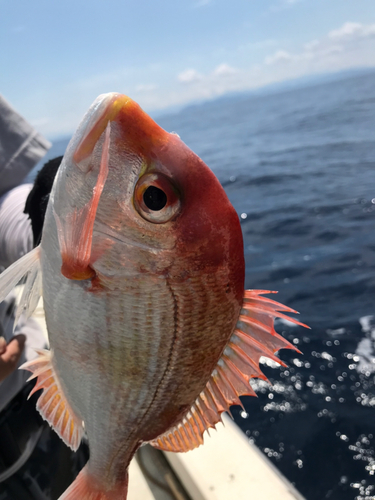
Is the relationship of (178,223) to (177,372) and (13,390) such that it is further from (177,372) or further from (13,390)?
(13,390)

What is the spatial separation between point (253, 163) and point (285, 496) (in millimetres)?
14804

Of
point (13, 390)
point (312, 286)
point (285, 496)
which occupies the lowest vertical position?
point (312, 286)

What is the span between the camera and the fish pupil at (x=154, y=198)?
33.9 inches

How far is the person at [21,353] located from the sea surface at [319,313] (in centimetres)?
240

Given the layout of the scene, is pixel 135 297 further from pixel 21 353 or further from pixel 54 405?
pixel 21 353

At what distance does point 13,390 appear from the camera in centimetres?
190

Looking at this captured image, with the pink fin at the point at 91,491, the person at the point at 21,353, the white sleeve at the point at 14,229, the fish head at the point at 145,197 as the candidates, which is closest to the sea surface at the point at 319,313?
Result: the person at the point at 21,353

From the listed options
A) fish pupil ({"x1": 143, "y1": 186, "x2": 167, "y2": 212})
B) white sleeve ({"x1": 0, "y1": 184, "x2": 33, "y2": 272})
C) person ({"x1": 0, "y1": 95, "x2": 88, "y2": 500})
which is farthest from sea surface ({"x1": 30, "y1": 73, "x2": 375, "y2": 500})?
fish pupil ({"x1": 143, "y1": 186, "x2": 167, "y2": 212})

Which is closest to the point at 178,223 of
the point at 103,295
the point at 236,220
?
the point at 236,220

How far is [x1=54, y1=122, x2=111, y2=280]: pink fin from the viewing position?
0.79 meters

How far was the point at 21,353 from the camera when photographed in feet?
5.86

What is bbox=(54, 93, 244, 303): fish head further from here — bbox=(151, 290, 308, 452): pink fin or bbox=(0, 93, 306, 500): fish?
bbox=(151, 290, 308, 452): pink fin

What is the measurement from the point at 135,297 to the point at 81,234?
212mm

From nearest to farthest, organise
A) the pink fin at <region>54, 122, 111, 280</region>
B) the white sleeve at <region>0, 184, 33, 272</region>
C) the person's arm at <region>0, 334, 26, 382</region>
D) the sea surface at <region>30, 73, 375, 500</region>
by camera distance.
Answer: the pink fin at <region>54, 122, 111, 280</region>, the person's arm at <region>0, 334, 26, 382</region>, the white sleeve at <region>0, 184, 33, 272</region>, the sea surface at <region>30, 73, 375, 500</region>
